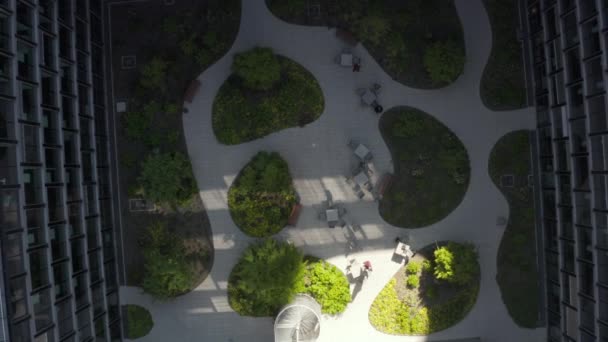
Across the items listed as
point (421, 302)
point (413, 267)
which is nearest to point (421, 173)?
point (413, 267)

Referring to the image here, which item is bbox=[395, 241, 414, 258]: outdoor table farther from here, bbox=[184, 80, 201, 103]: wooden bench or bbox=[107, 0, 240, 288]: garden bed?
bbox=[184, 80, 201, 103]: wooden bench

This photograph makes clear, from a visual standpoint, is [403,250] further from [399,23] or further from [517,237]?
[399,23]

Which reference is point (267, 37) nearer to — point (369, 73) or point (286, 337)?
point (369, 73)

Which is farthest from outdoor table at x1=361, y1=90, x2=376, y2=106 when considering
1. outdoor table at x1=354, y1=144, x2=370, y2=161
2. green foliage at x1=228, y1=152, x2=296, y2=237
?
green foliage at x1=228, y1=152, x2=296, y2=237

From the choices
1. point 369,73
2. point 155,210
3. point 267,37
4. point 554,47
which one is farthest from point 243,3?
point 554,47

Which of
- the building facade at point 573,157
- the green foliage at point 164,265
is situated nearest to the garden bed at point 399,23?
the building facade at point 573,157
